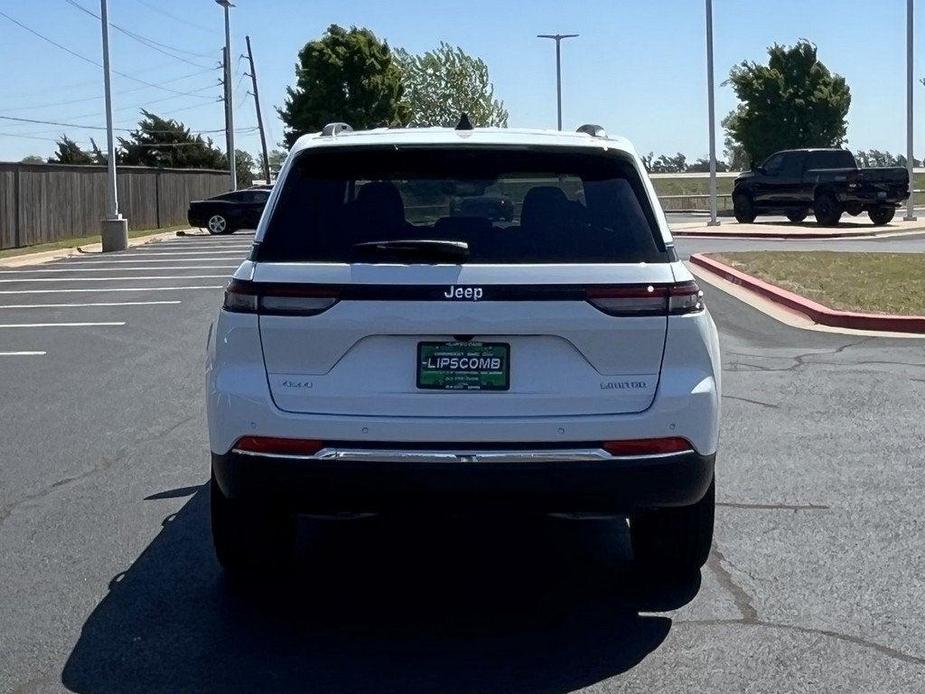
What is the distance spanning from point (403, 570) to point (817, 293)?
1158 centimetres

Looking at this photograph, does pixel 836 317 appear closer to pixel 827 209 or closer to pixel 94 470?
pixel 94 470

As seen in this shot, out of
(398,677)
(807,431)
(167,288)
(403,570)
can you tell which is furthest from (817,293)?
(398,677)

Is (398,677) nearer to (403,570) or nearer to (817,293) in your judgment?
(403,570)

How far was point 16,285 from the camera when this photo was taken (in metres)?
22.0

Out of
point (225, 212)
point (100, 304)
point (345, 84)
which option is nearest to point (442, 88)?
point (345, 84)

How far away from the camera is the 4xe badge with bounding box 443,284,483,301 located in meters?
4.74

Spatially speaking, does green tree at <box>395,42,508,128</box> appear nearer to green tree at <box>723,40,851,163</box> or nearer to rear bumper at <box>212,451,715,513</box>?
green tree at <box>723,40,851,163</box>

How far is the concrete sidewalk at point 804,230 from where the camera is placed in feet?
102

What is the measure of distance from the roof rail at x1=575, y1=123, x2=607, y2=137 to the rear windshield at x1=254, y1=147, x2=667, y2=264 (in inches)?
14.7

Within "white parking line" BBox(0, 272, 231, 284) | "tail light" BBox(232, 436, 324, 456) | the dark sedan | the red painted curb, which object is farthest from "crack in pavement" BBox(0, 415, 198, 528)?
the dark sedan

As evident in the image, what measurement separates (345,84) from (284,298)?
59.6m

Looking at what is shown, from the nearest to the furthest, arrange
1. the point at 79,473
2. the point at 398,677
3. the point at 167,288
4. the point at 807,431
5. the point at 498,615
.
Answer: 1. the point at 398,677
2. the point at 498,615
3. the point at 79,473
4. the point at 807,431
5. the point at 167,288

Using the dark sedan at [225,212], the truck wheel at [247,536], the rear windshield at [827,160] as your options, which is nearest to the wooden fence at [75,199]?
the dark sedan at [225,212]

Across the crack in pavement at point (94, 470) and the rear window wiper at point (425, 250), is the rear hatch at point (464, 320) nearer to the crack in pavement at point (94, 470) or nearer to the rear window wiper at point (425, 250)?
the rear window wiper at point (425, 250)
